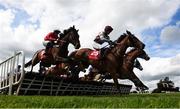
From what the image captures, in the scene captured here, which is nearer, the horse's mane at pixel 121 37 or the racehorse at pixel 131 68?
the horse's mane at pixel 121 37

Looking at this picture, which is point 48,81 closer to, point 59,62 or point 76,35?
point 59,62

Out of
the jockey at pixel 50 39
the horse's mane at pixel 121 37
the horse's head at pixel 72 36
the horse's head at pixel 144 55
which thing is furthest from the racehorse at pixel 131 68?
the jockey at pixel 50 39

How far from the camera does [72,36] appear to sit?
63.0 feet

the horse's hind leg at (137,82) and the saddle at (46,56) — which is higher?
the saddle at (46,56)

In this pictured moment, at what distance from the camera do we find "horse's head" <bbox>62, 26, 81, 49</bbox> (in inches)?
753

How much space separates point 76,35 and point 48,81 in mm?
3070

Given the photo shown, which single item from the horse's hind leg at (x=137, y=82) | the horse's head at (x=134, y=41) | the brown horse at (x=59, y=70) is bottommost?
the horse's hind leg at (x=137, y=82)

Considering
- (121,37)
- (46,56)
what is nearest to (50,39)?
(46,56)

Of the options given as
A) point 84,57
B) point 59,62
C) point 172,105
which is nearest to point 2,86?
point 59,62

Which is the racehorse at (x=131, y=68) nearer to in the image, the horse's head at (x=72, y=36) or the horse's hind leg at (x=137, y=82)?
the horse's hind leg at (x=137, y=82)

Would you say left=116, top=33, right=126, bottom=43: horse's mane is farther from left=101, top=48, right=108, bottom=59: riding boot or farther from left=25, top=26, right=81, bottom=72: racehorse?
left=25, top=26, right=81, bottom=72: racehorse

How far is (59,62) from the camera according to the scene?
1883 centimetres

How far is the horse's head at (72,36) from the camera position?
19.1m

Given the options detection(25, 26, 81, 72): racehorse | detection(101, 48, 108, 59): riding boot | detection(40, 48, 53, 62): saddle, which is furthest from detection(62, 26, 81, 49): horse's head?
detection(101, 48, 108, 59): riding boot
